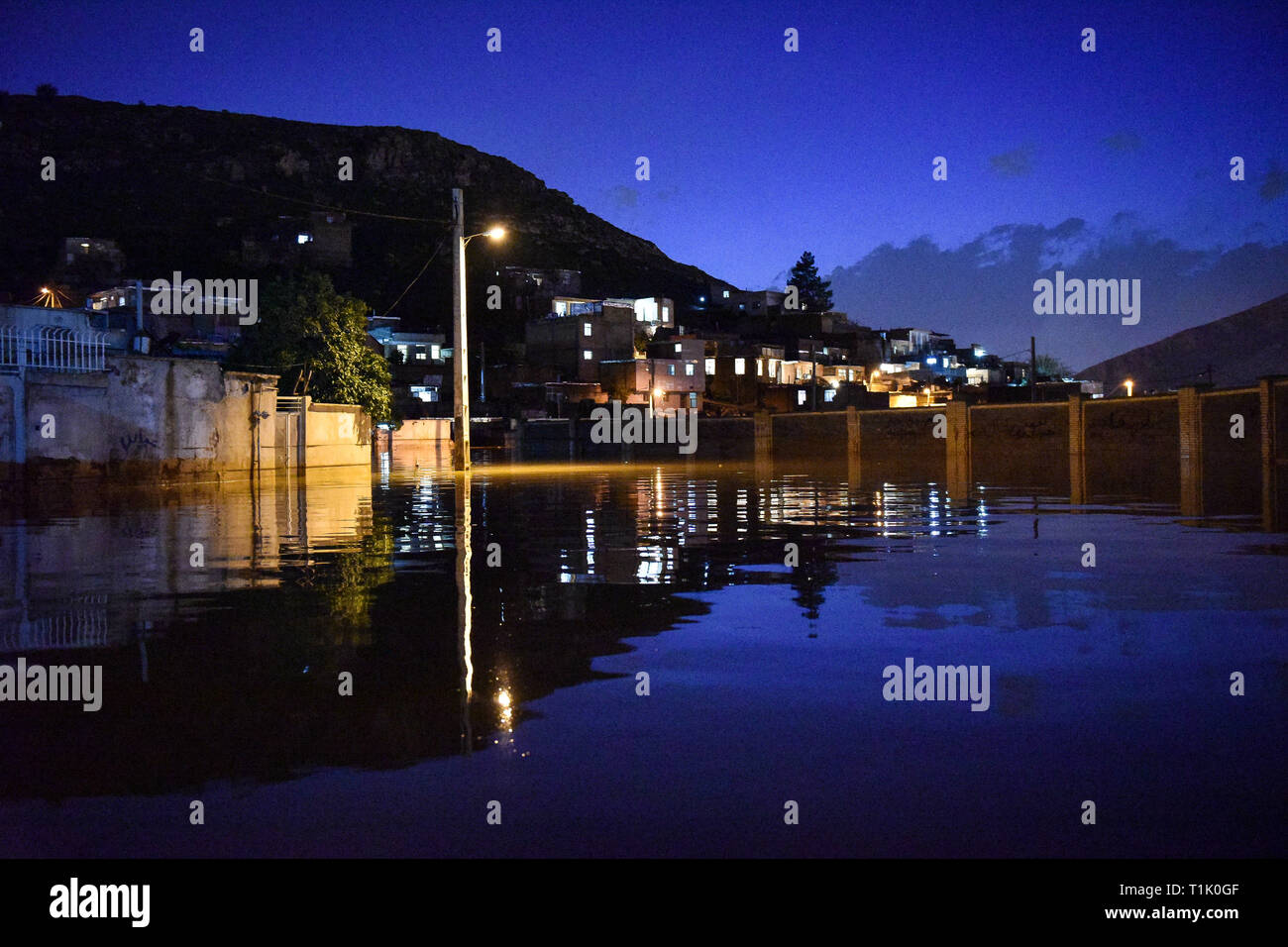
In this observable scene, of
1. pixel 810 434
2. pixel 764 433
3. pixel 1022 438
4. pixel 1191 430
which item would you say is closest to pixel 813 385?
pixel 764 433

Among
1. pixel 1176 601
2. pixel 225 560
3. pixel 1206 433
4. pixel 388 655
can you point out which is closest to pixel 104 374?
pixel 225 560

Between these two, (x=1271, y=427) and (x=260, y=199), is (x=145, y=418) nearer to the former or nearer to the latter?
(x=1271, y=427)

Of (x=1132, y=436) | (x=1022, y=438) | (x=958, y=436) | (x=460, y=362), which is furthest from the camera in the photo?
(x=1022, y=438)

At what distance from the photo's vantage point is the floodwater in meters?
3.42

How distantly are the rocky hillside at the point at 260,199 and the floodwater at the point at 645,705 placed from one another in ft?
354

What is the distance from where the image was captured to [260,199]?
157750 millimetres

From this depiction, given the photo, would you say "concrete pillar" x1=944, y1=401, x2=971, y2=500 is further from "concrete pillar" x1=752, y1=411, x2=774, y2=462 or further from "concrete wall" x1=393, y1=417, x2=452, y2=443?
"concrete wall" x1=393, y1=417, x2=452, y2=443

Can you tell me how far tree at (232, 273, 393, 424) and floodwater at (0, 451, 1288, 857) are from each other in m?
27.4

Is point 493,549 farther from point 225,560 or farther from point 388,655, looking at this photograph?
point 388,655

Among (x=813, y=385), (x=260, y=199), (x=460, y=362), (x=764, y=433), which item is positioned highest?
(x=260, y=199)

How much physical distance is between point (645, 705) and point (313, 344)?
1431 inches

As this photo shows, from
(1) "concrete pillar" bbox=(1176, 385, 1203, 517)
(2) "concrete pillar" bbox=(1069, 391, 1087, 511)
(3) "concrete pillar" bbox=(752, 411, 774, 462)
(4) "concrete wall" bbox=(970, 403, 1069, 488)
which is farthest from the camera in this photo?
(3) "concrete pillar" bbox=(752, 411, 774, 462)

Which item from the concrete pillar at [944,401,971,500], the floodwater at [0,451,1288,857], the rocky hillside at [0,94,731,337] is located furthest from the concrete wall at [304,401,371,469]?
the rocky hillside at [0,94,731,337]
